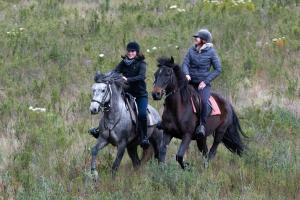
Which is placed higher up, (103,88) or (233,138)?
(103,88)

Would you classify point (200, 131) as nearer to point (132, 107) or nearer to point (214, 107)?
point (214, 107)

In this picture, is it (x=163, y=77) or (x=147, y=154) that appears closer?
(x=163, y=77)

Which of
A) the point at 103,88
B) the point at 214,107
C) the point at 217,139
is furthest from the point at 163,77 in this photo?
the point at 217,139

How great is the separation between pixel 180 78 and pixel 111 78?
1149 millimetres

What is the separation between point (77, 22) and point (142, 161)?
887 centimetres

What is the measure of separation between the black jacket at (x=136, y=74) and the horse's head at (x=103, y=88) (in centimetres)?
29

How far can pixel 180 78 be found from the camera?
950 centimetres

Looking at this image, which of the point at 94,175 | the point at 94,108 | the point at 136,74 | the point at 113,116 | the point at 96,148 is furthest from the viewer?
the point at 136,74

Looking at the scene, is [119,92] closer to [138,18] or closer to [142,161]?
[142,161]

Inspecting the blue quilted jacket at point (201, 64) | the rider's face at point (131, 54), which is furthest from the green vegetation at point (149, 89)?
the rider's face at point (131, 54)

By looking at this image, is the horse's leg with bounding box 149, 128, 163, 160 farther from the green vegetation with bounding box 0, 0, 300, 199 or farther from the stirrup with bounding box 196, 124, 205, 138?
the stirrup with bounding box 196, 124, 205, 138

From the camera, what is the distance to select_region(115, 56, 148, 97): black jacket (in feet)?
31.8

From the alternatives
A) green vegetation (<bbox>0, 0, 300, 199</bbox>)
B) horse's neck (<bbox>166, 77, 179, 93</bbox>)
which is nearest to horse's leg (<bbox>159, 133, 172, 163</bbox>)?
green vegetation (<bbox>0, 0, 300, 199</bbox>)

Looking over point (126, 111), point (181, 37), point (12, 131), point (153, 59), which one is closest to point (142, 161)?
point (126, 111)
